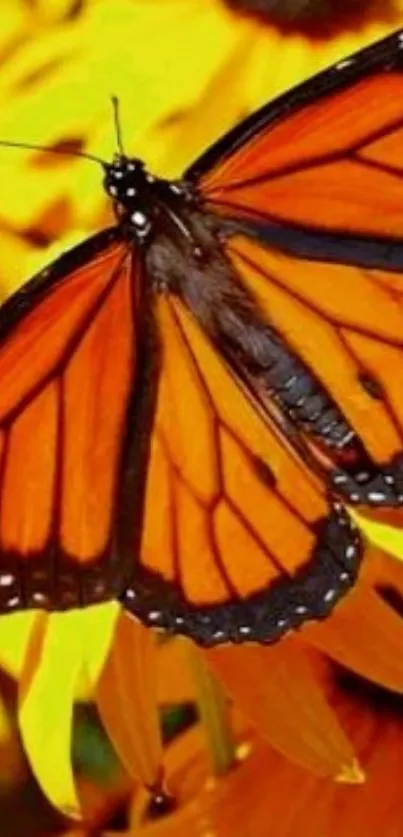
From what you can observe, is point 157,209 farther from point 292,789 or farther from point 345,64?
point 292,789

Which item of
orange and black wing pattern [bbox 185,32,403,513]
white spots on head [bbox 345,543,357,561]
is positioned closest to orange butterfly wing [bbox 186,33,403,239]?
orange and black wing pattern [bbox 185,32,403,513]

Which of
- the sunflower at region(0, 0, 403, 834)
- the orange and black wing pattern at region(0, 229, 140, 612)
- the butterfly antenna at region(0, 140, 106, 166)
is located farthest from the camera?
the butterfly antenna at region(0, 140, 106, 166)

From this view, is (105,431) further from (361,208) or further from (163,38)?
(163,38)

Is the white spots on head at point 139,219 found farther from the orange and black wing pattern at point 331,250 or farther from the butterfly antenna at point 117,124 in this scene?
the butterfly antenna at point 117,124

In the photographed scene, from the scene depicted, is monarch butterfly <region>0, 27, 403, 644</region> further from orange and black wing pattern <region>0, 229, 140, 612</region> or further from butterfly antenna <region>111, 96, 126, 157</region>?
butterfly antenna <region>111, 96, 126, 157</region>

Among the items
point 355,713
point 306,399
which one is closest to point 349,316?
point 306,399
